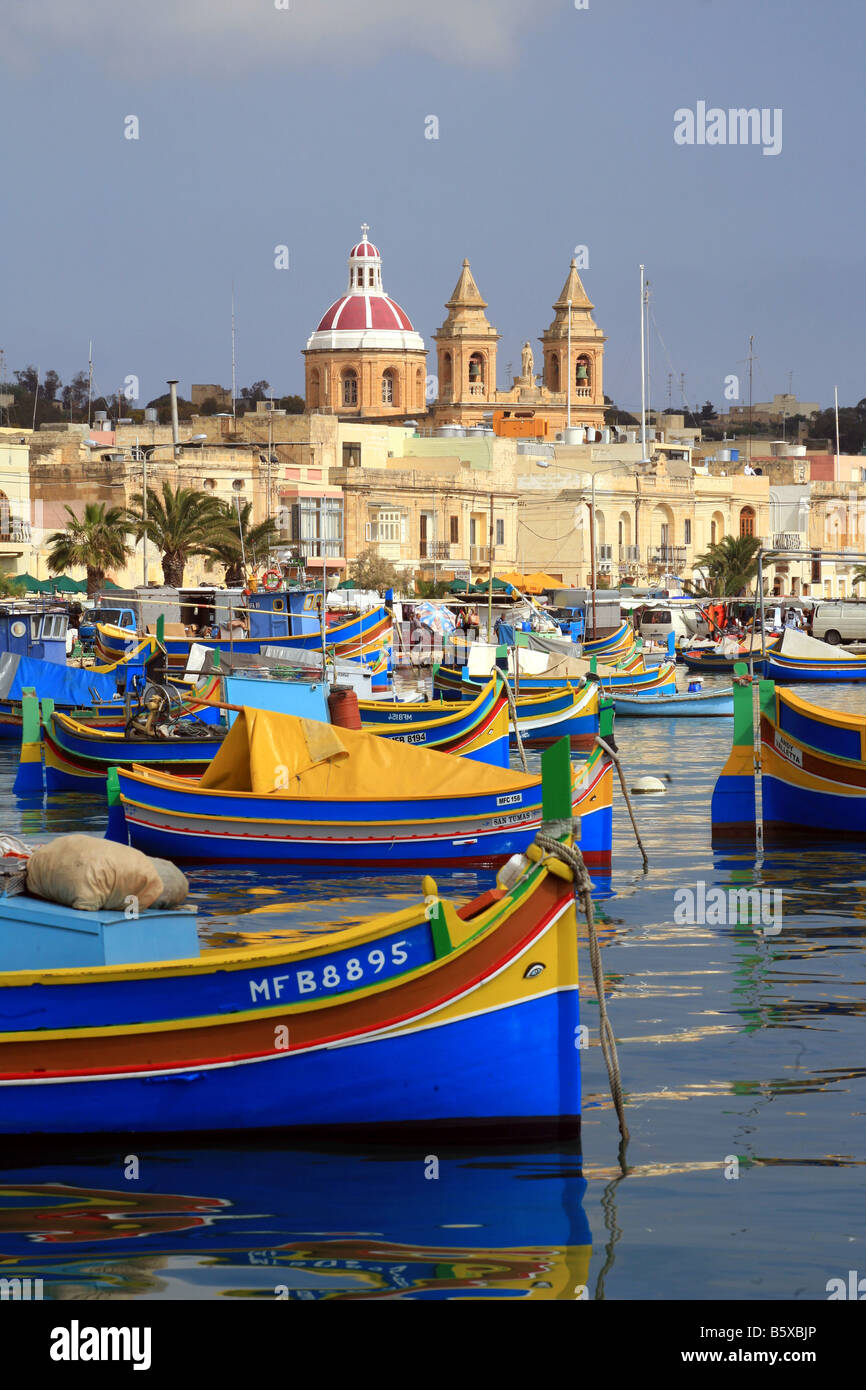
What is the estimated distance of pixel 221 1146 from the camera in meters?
9.39

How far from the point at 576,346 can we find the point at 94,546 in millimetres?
70073

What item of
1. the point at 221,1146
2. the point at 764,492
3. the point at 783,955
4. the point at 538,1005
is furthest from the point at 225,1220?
the point at 764,492

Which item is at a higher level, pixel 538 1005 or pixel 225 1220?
pixel 538 1005

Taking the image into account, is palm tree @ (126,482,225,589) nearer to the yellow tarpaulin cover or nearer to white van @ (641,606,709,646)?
white van @ (641,606,709,646)

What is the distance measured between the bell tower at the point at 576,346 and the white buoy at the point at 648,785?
94.9 metres

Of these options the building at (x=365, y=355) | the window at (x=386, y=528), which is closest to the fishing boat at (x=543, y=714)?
the window at (x=386, y=528)

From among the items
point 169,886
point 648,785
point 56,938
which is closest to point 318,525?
point 648,785

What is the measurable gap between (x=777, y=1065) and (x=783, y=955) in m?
3.42

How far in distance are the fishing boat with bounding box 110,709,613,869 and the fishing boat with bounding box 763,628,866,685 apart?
34.4 m

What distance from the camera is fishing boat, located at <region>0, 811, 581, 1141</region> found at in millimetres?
9117

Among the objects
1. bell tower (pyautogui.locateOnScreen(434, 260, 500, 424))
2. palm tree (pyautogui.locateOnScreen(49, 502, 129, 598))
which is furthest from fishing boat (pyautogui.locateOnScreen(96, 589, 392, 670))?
bell tower (pyautogui.locateOnScreen(434, 260, 500, 424))

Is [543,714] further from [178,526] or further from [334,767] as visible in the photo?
[178,526]
